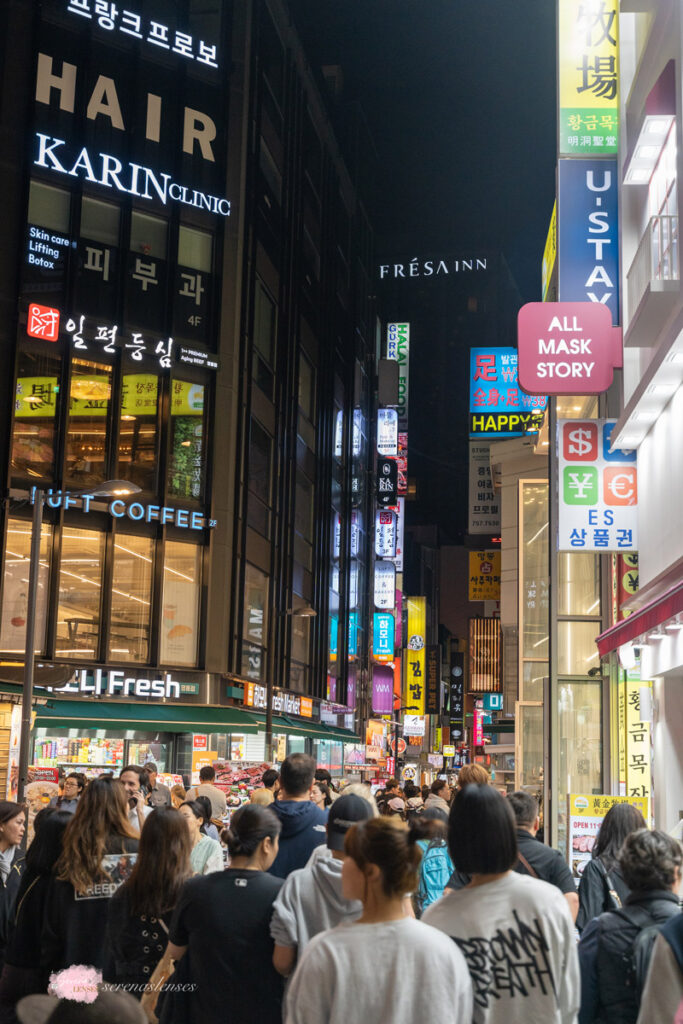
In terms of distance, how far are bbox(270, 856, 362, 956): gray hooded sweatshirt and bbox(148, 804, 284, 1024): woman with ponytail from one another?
0.27 feet

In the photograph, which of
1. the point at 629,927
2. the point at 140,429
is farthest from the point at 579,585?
the point at 629,927

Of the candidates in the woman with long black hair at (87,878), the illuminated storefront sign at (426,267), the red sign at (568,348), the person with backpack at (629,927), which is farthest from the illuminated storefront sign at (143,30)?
the illuminated storefront sign at (426,267)

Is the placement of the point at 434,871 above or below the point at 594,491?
below

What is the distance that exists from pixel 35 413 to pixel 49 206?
20.1 feet

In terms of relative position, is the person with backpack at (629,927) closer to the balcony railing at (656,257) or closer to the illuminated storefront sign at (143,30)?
the balcony railing at (656,257)

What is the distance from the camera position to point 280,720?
38906mm

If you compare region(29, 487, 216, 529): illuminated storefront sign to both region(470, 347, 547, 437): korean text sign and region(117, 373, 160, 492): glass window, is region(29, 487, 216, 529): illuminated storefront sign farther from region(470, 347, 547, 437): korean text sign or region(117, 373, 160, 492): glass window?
region(470, 347, 547, 437): korean text sign

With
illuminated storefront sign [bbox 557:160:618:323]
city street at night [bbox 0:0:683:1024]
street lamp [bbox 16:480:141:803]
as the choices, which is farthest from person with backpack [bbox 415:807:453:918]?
street lamp [bbox 16:480:141:803]

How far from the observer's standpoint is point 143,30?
36.3 metres

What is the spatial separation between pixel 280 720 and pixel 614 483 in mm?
24382

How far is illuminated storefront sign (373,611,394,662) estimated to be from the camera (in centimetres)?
6188

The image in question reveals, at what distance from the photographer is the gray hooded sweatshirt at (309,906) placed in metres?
5.55

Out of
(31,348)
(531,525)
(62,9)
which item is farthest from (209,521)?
(62,9)

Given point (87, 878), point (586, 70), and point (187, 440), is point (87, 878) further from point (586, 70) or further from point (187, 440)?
point (187, 440)
